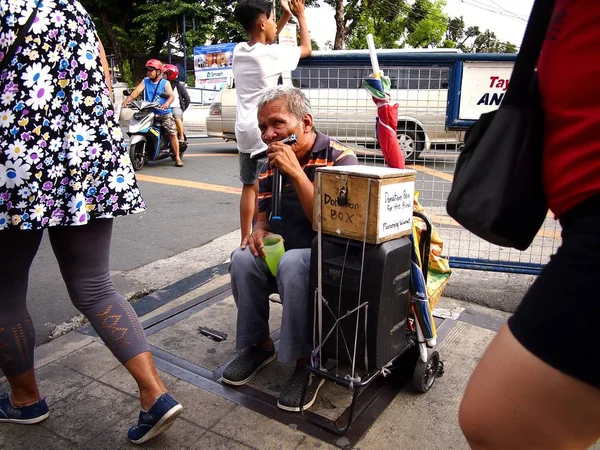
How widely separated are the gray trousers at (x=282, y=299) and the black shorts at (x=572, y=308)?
4.36 ft

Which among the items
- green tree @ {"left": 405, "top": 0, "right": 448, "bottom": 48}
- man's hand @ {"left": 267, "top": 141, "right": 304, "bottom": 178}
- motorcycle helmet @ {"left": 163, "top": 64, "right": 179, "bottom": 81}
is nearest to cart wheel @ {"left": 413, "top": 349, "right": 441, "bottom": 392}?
man's hand @ {"left": 267, "top": 141, "right": 304, "bottom": 178}

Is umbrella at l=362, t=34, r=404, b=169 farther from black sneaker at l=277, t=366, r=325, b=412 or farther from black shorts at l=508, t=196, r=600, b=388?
black shorts at l=508, t=196, r=600, b=388

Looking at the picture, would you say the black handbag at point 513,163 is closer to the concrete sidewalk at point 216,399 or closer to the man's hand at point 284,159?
the man's hand at point 284,159

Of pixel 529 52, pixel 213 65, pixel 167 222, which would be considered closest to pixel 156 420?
pixel 529 52

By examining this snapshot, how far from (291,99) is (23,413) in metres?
1.70

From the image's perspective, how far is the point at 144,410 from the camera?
Result: 2.06 meters

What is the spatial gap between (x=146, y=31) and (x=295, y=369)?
27.0 m

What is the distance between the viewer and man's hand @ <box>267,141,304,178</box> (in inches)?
87.8

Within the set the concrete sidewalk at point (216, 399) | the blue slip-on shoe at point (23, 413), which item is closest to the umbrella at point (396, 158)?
the concrete sidewalk at point (216, 399)

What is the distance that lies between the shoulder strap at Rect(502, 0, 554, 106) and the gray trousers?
1287 millimetres

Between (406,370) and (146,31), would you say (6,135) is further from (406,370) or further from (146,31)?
(146,31)

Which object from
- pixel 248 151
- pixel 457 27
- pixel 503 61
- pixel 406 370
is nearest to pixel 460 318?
pixel 406 370

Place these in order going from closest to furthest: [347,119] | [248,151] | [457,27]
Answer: [347,119] < [248,151] < [457,27]

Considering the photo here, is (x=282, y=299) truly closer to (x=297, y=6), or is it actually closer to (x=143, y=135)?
(x=297, y=6)
